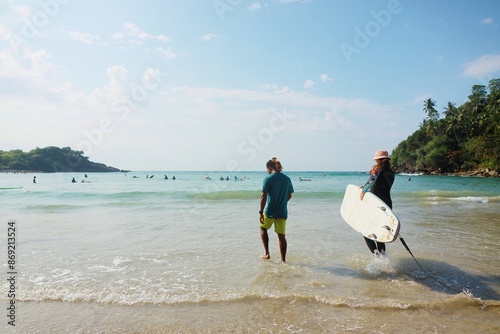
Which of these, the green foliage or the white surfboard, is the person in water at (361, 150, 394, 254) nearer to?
the white surfboard

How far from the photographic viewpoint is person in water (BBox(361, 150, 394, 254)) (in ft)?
17.3

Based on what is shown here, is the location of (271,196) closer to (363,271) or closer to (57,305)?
(363,271)

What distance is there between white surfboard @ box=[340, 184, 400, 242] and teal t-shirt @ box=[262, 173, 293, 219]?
1512 millimetres

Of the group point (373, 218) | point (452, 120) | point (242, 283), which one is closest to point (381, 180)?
point (373, 218)

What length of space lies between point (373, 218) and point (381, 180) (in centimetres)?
69

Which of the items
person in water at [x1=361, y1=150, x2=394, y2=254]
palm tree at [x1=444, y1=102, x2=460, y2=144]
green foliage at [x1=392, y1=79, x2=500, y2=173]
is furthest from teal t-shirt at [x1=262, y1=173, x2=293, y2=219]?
palm tree at [x1=444, y1=102, x2=460, y2=144]

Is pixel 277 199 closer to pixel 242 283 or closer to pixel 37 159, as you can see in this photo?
pixel 242 283

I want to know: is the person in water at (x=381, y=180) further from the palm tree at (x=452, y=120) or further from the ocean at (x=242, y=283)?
the palm tree at (x=452, y=120)

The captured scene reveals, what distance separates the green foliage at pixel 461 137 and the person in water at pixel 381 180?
2558 inches

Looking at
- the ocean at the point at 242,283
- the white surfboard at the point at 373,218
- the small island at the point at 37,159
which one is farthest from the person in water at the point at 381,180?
the small island at the point at 37,159

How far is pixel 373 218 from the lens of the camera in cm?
554

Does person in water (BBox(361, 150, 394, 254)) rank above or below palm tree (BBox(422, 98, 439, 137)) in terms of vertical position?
below

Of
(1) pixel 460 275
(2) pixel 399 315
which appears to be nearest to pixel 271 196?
(2) pixel 399 315

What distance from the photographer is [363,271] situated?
5.15 meters
